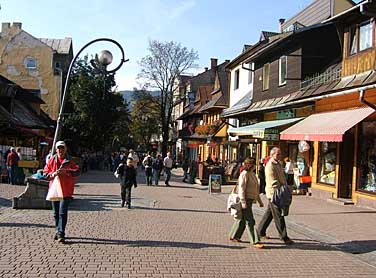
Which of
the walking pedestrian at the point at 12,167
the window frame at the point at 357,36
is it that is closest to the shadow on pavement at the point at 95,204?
the walking pedestrian at the point at 12,167

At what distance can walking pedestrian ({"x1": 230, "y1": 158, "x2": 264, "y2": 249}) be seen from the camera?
9234 millimetres

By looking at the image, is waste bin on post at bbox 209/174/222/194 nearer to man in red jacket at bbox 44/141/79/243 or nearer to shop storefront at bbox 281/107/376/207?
shop storefront at bbox 281/107/376/207

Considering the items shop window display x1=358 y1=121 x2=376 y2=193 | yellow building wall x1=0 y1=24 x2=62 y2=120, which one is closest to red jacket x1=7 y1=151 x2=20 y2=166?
shop window display x1=358 y1=121 x2=376 y2=193

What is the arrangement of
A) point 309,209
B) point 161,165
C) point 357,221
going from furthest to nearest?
point 161,165, point 309,209, point 357,221

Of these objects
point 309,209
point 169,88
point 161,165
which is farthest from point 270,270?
point 169,88

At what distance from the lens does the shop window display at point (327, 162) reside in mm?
18031

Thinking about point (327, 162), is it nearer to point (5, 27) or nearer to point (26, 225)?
point (26, 225)

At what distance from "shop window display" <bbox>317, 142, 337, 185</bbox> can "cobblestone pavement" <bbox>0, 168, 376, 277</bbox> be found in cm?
567

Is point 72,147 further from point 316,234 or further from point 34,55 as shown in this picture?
point 316,234

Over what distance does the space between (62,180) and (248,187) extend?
3354mm

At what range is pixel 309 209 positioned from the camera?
50.1ft

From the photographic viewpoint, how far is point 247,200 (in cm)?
938

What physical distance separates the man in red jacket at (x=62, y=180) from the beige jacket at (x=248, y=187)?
3.00 m

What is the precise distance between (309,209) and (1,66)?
4080cm
